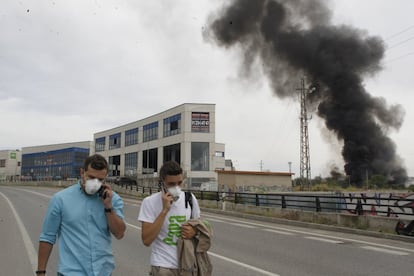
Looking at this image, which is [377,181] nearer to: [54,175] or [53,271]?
[53,271]

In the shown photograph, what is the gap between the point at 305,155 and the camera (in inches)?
2095

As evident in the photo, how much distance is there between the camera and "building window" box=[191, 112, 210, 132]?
57531 mm

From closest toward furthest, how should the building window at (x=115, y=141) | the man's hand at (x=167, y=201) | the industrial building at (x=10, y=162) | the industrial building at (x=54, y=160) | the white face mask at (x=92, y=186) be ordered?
the white face mask at (x=92, y=186), the man's hand at (x=167, y=201), the building window at (x=115, y=141), the industrial building at (x=54, y=160), the industrial building at (x=10, y=162)

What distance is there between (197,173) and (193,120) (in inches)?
298

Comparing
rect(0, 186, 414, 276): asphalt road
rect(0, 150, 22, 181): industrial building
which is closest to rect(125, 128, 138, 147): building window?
rect(0, 186, 414, 276): asphalt road

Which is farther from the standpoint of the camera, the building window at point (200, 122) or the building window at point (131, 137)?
the building window at point (131, 137)

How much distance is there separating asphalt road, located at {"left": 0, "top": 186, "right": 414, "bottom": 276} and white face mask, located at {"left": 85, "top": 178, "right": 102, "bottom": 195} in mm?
4438

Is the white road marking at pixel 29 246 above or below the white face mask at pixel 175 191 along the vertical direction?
below

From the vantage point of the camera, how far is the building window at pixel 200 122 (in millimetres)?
57531

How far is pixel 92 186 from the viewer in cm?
288

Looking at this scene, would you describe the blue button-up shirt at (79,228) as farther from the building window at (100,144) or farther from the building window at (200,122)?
the building window at (100,144)

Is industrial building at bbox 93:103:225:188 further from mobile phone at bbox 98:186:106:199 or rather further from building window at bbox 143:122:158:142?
mobile phone at bbox 98:186:106:199

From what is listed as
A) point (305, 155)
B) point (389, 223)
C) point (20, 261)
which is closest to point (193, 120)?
point (305, 155)

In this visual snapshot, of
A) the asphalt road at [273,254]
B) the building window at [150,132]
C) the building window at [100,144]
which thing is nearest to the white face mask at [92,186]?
the asphalt road at [273,254]
